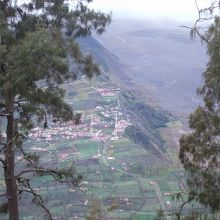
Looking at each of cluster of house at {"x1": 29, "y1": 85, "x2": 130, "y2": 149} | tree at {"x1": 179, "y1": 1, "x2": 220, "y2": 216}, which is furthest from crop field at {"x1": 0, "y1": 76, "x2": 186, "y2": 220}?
tree at {"x1": 179, "y1": 1, "x2": 220, "y2": 216}

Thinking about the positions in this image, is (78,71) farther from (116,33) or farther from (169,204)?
(116,33)

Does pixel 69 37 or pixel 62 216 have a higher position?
pixel 69 37

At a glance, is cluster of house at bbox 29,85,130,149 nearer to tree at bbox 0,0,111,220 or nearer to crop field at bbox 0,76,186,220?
crop field at bbox 0,76,186,220

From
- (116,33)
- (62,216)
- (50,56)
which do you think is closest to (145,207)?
(62,216)

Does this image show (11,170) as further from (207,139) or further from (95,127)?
(95,127)

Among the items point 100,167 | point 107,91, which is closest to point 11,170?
point 100,167
